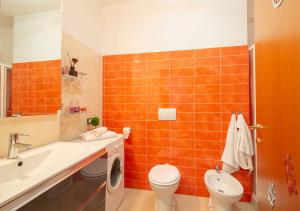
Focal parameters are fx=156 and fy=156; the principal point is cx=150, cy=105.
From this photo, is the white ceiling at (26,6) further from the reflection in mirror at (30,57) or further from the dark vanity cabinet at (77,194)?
the dark vanity cabinet at (77,194)

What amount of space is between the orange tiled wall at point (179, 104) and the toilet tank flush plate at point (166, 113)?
0.18 feet

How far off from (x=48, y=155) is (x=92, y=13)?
1.85m

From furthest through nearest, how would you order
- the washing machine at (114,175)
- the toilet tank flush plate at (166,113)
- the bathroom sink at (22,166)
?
the toilet tank flush plate at (166,113) < the washing machine at (114,175) < the bathroom sink at (22,166)

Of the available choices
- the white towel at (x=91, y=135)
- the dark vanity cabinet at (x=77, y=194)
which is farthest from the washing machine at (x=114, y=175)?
the white towel at (x=91, y=135)

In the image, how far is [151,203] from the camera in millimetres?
1893

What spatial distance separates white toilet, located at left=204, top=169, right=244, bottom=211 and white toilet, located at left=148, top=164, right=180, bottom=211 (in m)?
0.37

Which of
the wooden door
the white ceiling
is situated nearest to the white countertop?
the white ceiling

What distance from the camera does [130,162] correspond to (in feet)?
7.38

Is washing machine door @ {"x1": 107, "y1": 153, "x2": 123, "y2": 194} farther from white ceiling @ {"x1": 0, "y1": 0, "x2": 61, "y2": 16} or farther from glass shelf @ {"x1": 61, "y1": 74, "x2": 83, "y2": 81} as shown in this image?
white ceiling @ {"x1": 0, "y1": 0, "x2": 61, "y2": 16}

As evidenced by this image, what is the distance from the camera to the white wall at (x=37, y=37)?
1.22 meters

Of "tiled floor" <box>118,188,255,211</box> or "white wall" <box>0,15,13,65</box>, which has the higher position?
"white wall" <box>0,15,13,65</box>

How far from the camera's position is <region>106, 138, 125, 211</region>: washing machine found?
156 centimetres

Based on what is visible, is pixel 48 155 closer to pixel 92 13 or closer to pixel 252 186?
pixel 92 13

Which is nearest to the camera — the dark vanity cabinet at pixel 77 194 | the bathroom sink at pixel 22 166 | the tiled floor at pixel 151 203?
the dark vanity cabinet at pixel 77 194
